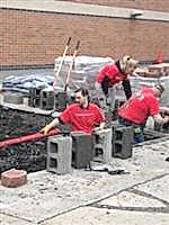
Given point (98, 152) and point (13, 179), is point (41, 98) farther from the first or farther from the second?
point (13, 179)

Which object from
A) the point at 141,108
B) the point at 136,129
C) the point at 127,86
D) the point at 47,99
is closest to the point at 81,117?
the point at 141,108

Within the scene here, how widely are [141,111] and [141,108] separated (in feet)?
0.38

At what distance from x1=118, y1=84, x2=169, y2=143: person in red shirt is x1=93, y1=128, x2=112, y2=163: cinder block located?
3.96 feet

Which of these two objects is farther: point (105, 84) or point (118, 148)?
point (105, 84)

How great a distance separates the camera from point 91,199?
728cm

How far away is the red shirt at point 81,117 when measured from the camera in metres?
9.26

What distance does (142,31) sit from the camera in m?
28.6

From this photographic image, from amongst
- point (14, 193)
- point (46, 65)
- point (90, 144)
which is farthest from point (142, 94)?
point (46, 65)

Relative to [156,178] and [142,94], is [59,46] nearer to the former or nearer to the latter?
[142,94]

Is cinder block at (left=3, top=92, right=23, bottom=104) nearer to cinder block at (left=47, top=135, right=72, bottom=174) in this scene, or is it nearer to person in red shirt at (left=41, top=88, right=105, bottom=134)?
person in red shirt at (left=41, top=88, right=105, bottom=134)

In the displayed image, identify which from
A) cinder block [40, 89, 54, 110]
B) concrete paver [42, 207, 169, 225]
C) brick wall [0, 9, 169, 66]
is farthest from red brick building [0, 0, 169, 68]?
concrete paver [42, 207, 169, 225]

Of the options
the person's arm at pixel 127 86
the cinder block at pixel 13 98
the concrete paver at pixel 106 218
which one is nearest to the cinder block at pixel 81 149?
the concrete paver at pixel 106 218

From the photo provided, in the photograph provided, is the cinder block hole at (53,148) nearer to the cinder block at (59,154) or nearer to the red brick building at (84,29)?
the cinder block at (59,154)

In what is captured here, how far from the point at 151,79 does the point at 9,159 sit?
23.2ft
